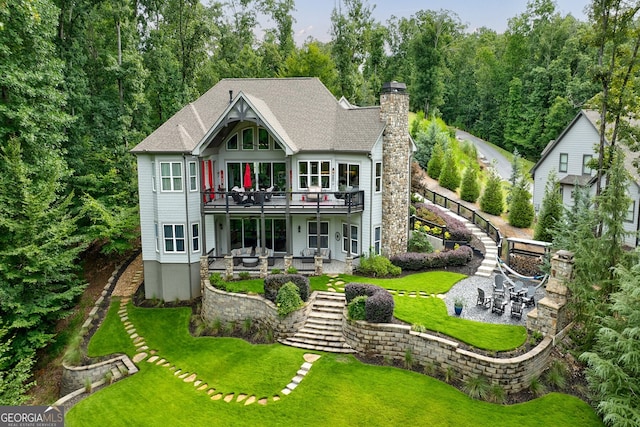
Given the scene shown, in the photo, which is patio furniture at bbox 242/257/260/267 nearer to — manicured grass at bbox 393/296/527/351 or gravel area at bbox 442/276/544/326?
manicured grass at bbox 393/296/527/351

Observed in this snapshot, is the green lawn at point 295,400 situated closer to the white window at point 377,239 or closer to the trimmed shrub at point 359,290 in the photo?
the trimmed shrub at point 359,290

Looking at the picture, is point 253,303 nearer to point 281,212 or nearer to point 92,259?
point 281,212

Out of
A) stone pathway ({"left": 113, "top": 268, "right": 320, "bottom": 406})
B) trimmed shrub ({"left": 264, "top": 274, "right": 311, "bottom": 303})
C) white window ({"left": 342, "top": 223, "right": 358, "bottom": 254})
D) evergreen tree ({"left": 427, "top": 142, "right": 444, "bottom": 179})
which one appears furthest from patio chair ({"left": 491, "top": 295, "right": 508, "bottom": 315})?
evergreen tree ({"left": 427, "top": 142, "right": 444, "bottom": 179})

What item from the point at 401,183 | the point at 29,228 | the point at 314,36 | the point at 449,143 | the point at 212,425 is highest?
the point at 314,36

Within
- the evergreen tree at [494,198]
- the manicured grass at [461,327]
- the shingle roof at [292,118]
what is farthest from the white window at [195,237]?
the evergreen tree at [494,198]

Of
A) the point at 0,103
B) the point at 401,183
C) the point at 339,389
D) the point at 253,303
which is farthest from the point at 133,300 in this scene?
the point at 401,183

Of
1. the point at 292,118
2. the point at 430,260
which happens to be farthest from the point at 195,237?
the point at 430,260
